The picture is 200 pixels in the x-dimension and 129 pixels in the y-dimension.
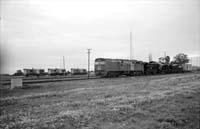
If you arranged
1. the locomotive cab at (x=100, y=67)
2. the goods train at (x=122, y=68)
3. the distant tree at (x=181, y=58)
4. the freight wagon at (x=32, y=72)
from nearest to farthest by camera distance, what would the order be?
the locomotive cab at (x=100, y=67)
the goods train at (x=122, y=68)
the freight wagon at (x=32, y=72)
the distant tree at (x=181, y=58)

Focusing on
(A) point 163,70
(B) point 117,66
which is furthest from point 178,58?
(B) point 117,66

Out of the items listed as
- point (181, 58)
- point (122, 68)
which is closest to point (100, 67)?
point (122, 68)

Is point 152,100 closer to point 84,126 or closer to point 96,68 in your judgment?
point 84,126

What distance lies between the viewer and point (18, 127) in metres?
5.69

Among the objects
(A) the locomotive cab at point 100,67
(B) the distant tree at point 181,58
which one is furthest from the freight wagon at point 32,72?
(B) the distant tree at point 181,58

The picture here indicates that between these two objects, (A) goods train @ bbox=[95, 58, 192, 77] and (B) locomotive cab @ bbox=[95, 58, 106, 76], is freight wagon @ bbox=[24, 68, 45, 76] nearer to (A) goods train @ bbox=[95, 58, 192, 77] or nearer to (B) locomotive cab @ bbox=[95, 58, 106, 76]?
(B) locomotive cab @ bbox=[95, 58, 106, 76]

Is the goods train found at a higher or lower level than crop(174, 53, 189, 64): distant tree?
lower

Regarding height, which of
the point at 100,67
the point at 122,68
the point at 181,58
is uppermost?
the point at 181,58

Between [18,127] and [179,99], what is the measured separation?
7.84 meters

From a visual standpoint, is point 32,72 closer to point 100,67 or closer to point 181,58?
point 100,67

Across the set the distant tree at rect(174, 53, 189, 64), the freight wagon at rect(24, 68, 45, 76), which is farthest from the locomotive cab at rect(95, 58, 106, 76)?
the distant tree at rect(174, 53, 189, 64)

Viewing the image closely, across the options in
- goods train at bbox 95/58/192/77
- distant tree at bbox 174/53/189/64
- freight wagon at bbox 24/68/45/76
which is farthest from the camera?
distant tree at bbox 174/53/189/64

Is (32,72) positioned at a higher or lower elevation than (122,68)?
lower

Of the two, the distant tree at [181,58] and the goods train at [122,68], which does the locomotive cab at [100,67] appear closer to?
the goods train at [122,68]
